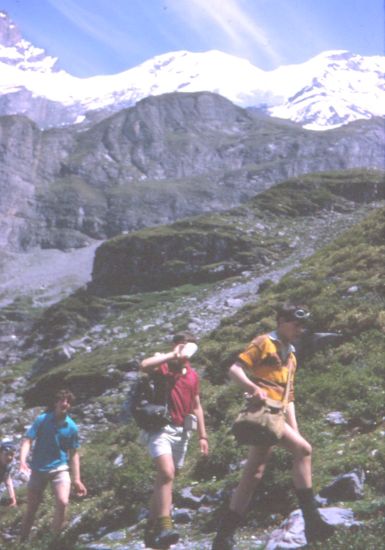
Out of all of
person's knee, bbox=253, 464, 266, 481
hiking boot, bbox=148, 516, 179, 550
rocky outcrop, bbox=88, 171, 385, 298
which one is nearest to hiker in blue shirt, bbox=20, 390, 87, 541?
hiking boot, bbox=148, 516, 179, 550

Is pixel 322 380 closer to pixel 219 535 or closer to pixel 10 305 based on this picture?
pixel 219 535

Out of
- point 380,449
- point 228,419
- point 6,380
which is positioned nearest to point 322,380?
point 228,419

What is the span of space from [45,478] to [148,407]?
289 cm

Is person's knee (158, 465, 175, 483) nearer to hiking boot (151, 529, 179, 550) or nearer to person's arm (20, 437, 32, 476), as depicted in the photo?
hiking boot (151, 529, 179, 550)

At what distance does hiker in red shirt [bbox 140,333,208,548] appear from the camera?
26.8 feet

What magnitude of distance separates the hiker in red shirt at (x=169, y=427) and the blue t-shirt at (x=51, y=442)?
2.31m

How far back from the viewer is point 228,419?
53.3ft

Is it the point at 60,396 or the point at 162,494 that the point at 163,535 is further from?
the point at 60,396

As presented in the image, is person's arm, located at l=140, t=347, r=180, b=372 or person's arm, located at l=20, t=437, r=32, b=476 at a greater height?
person's arm, located at l=140, t=347, r=180, b=372

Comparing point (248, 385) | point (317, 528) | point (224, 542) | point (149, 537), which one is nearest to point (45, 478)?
point (149, 537)

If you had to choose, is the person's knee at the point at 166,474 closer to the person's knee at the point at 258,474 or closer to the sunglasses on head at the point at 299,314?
the person's knee at the point at 258,474

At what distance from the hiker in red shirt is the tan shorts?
7.72ft

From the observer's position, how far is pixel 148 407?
8500 millimetres

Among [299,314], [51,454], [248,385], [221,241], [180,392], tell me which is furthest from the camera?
[221,241]
